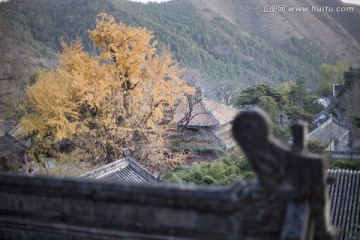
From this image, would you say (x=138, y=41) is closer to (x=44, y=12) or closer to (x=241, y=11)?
(x=44, y=12)

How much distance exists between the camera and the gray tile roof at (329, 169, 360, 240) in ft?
38.9

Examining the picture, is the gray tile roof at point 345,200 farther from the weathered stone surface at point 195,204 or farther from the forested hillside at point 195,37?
the forested hillside at point 195,37

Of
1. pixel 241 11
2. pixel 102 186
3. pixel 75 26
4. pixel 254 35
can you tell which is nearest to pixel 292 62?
pixel 254 35

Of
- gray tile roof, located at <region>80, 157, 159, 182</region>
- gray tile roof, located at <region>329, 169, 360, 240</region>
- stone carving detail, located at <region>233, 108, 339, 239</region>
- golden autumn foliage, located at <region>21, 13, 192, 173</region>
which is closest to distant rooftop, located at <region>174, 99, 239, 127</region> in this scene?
golden autumn foliage, located at <region>21, 13, 192, 173</region>

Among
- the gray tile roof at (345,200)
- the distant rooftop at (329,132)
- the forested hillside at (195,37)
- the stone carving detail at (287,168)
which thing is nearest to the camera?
the stone carving detail at (287,168)

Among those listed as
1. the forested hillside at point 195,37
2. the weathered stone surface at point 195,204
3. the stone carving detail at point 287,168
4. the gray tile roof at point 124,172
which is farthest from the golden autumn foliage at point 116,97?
the forested hillside at point 195,37

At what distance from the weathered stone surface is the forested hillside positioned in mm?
40217

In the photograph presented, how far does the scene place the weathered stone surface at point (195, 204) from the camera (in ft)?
12.3

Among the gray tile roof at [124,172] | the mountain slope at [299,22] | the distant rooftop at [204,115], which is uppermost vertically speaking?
the mountain slope at [299,22]

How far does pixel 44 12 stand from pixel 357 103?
137ft

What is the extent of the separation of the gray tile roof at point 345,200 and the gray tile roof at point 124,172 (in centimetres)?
570

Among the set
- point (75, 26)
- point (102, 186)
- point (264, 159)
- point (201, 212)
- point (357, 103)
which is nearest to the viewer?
point (264, 159)

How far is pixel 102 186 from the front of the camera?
4.36m

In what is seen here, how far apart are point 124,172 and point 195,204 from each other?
10.7 m
